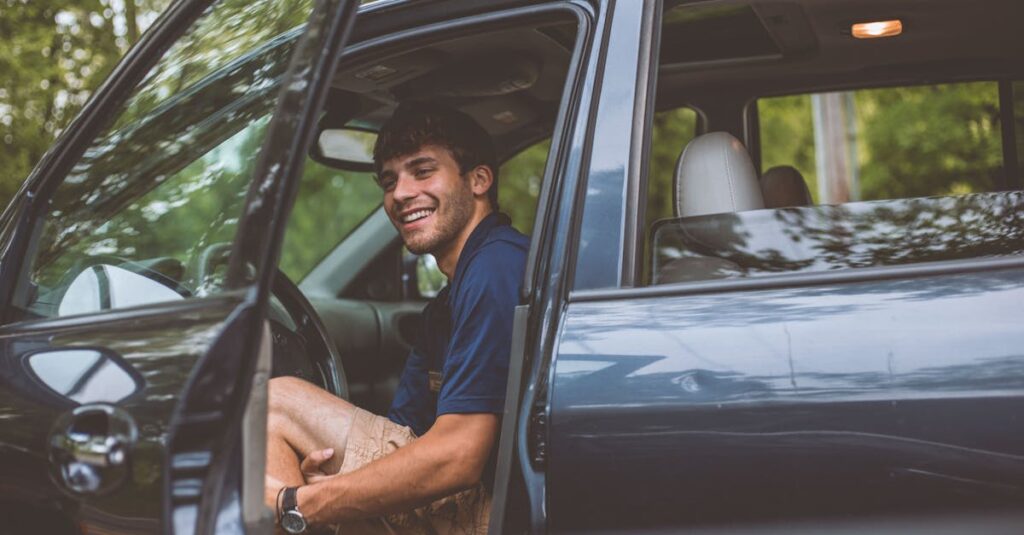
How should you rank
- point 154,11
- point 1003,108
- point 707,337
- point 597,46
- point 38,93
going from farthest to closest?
point 154,11, point 38,93, point 1003,108, point 597,46, point 707,337

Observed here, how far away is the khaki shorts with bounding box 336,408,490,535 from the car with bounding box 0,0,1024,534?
47 centimetres

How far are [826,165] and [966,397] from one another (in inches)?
399

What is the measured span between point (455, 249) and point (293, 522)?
2.39 feet

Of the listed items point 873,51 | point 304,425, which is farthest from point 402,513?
point 873,51

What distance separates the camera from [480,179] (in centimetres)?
270

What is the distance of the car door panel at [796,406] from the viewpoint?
154 cm

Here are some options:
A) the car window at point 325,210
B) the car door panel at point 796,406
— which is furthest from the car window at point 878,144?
the car door panel at point 796,406

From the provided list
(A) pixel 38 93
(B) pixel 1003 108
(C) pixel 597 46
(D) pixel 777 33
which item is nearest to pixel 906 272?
(C) pixel 597 46

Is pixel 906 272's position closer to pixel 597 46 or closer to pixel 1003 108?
pixel 597 46

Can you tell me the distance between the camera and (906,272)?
1.68 m

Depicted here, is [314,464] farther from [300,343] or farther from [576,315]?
[576,315]

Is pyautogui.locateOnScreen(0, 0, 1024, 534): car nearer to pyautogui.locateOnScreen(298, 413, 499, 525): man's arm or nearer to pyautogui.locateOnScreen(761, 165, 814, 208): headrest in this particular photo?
pyautogui.locateOnScreen(298, 413, 499, 525): man's arm

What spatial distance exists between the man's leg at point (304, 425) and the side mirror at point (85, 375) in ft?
3.05

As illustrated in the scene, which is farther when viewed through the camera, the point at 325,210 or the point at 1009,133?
the point at 325,210
